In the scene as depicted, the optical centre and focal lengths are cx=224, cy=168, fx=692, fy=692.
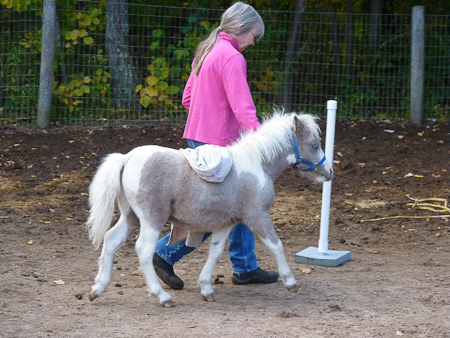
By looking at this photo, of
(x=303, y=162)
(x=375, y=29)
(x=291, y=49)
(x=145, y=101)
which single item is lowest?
(x=303, y=162)

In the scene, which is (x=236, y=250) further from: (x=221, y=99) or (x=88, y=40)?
(x=88, y=40)

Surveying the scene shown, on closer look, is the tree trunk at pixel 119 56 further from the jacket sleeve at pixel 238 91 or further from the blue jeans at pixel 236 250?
the jacket sleeve at pixel 238 91

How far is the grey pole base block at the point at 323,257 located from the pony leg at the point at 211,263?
116 cm

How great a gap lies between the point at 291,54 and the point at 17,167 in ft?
14.8

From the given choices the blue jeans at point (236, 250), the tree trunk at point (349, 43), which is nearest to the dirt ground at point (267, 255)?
the blue jeans at point (236, 250)

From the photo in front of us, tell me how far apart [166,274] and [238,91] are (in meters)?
1.35

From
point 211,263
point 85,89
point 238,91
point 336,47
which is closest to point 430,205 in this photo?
point 211,263

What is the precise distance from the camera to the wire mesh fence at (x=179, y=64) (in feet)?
32.6

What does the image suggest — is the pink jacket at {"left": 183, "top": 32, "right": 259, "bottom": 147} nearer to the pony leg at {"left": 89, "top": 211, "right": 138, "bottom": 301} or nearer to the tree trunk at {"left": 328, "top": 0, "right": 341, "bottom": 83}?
the pony leg at {"left": 89, "top": 211, "right": 138, "bottom": 301}

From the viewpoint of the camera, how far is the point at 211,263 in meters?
4.45

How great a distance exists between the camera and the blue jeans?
4.71m

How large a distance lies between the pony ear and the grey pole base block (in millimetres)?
1273

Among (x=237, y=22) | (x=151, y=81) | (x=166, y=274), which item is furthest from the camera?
(x=151, y=81)

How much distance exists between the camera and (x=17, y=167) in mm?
7980
